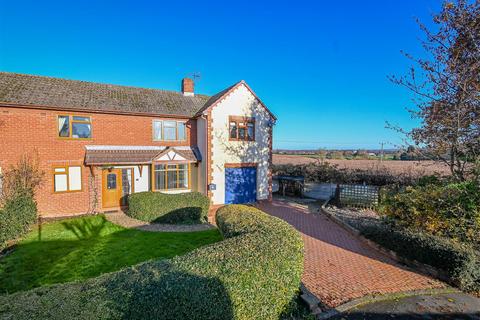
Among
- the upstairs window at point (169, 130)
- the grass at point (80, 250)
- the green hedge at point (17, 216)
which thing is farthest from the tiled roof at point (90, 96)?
the grass at point (80, 250)

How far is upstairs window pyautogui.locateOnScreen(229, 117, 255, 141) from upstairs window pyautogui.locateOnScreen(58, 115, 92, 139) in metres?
Result: 8.02

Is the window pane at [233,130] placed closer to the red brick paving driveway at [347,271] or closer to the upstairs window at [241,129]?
the upstairs window at [241,129]

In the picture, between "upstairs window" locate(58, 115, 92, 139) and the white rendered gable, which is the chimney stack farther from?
"upstairs window" locate(58, 115, 92, 139)

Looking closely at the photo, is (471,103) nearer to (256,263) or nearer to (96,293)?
(256,263)

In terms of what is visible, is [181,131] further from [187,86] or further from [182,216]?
[182,216]

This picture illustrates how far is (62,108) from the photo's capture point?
11.9 meters

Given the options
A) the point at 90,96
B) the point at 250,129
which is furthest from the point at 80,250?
the point at 250,129

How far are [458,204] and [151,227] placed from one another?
11.3m

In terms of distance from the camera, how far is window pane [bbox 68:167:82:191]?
12367 mm

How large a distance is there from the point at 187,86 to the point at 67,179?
9898 mm

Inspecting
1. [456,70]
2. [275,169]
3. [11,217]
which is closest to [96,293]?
[11,217]

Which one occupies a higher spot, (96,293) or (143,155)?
(143,155)

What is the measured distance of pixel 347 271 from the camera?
6641 millimetres

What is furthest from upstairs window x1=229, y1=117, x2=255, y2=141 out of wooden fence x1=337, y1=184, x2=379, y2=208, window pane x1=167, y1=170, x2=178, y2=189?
wooden fence x1=337, y1=184, x2=379, y2=208
